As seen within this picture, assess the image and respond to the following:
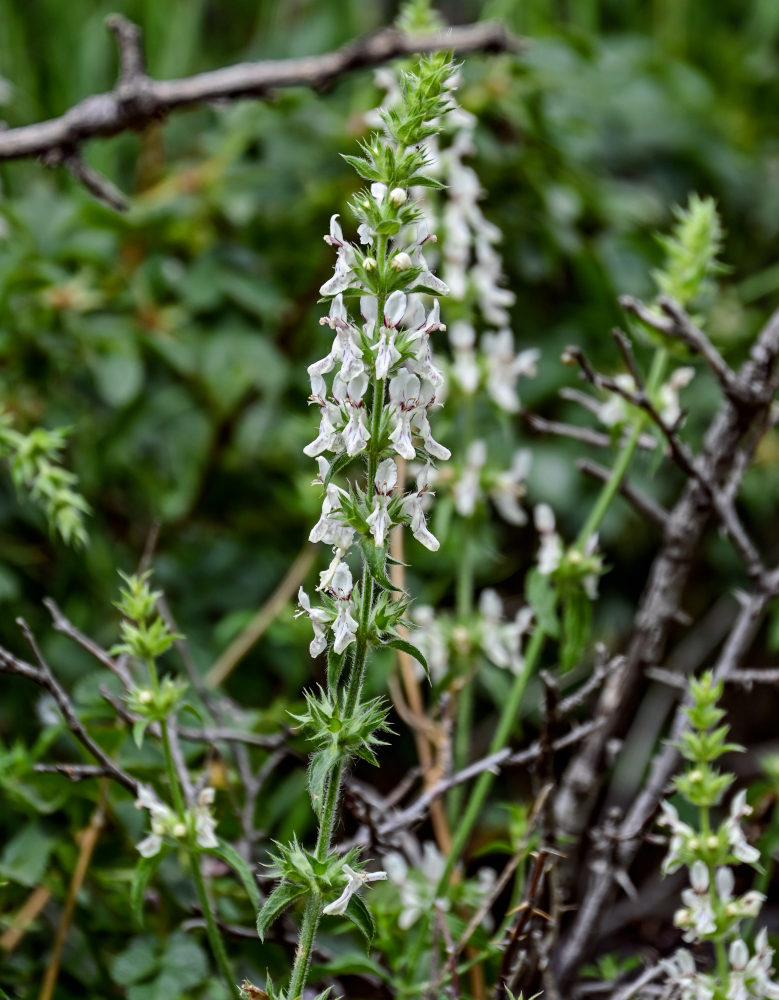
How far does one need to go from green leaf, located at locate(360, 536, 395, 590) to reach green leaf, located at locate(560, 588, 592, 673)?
0.95ft

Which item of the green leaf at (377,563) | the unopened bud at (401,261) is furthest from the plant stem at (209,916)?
the unopened bud at (401,261)

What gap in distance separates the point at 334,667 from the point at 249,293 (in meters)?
0.75

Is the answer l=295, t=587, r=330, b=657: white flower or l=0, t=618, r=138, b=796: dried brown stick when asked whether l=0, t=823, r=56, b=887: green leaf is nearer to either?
l=0, t=618, r=138, b=796: dried brown stick

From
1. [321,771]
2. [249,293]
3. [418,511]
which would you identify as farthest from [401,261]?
[249,293]

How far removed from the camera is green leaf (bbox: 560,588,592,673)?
0.74 m

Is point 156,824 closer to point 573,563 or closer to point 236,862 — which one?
point 236,862

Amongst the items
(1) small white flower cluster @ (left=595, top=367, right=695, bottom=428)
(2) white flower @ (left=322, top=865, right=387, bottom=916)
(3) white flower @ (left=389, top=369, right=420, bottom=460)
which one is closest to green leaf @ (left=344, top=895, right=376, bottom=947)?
(2) white flower @ (left=322, top=865, right=387, bottom=916)

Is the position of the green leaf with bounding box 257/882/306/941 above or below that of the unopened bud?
below

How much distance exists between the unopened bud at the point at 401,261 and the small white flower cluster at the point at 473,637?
1.39 ft

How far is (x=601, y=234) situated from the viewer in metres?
1.34

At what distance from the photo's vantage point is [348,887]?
492mm

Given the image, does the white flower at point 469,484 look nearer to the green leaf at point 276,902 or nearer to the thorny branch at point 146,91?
Answer: the thorny branch at point 146,91

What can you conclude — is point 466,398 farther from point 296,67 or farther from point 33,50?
point 33,50

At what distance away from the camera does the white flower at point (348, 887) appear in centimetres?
48
